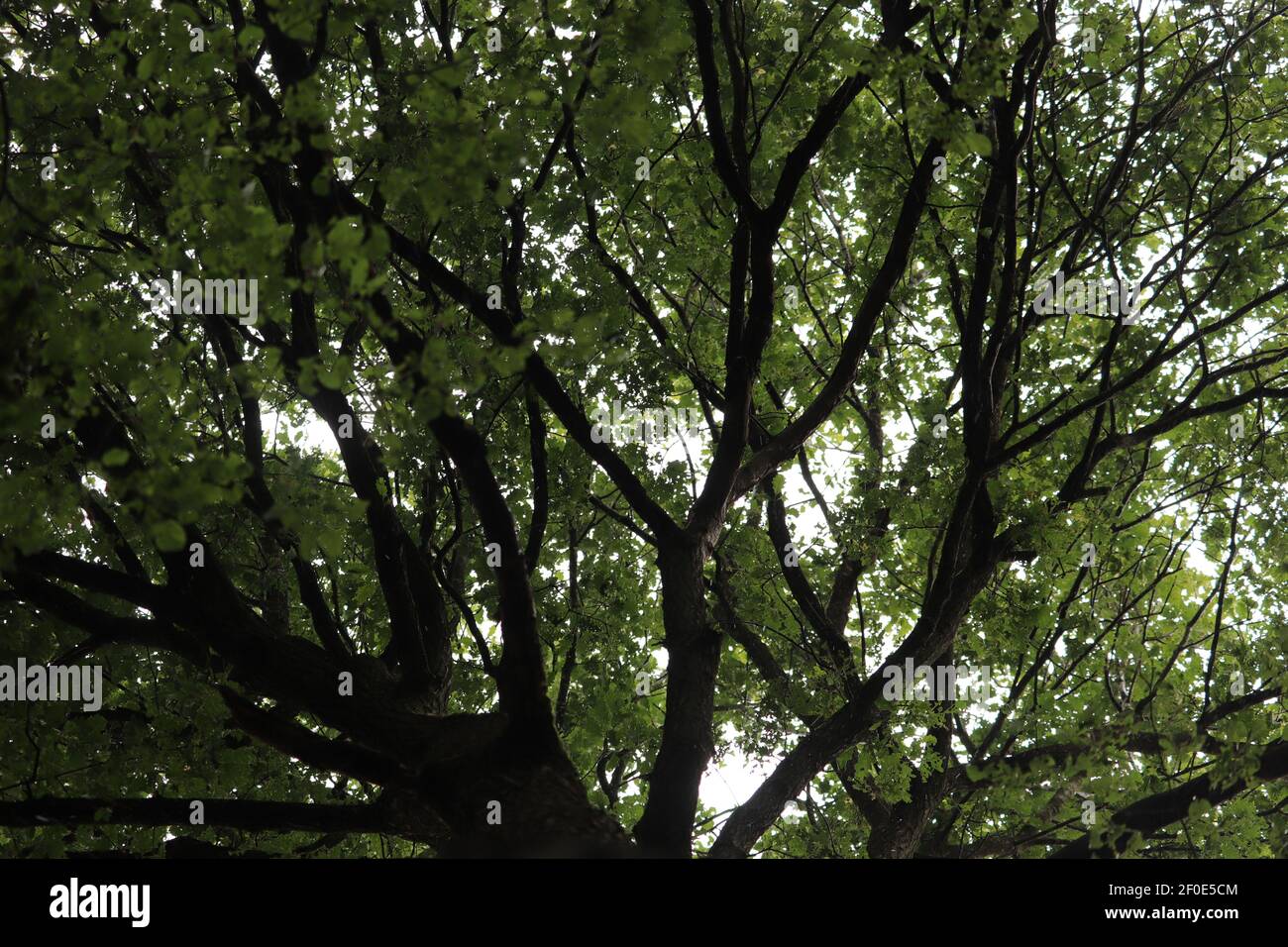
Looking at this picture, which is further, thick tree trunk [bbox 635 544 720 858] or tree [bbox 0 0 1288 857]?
thick tree trunk [bbox 635 544 720 858]

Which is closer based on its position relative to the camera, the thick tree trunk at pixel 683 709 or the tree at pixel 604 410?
the tree at pixel 604 410

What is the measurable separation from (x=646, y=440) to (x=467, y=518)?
183 centimetres

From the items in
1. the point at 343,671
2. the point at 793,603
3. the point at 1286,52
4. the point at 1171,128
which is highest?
the point at 1286,52

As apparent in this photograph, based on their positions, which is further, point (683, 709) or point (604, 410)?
point (604, 410)

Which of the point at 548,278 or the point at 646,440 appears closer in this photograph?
the point at 548,278

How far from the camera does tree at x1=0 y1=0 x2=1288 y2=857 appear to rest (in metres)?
5.04

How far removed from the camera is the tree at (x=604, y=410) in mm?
5035

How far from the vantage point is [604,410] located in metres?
9.37

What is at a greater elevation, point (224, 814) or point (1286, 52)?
point (1286, 52)
